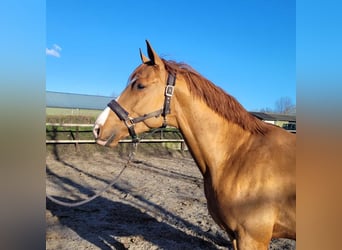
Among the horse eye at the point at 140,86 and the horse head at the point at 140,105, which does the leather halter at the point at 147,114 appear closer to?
the horse head at the point at 140,105

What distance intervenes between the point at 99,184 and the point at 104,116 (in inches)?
212

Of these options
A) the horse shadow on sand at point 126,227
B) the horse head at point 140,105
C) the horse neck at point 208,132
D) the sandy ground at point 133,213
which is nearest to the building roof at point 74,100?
the sandy ground at point 133,213

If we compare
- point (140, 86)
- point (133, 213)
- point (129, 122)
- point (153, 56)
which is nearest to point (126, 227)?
point (133, 213)

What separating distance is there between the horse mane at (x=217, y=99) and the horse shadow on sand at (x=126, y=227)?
2120 mm

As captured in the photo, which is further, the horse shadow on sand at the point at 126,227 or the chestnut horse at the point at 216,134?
the horse shadow on sand at the point at 126,227

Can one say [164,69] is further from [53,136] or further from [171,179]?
[53,136]

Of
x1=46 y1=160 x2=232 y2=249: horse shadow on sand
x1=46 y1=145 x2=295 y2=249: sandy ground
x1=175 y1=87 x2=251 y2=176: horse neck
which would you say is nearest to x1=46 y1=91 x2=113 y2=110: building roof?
x1=46 y1=145 x2=295 y2=249: sandy ground

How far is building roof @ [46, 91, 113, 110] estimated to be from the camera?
524 inches

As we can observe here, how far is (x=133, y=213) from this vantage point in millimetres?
4879

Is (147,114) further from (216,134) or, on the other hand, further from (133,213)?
(133,213)

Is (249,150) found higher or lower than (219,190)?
higher

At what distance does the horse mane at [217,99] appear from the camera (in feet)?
6.98
